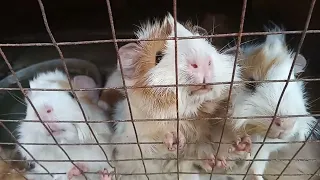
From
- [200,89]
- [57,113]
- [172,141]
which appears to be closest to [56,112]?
[57,113]

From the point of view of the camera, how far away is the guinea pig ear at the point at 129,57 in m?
1.28

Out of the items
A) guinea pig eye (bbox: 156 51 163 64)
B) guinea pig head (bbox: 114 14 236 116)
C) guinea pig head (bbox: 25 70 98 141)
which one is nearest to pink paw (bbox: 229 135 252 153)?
guinea pig head (bbox: 114 14 236 116)

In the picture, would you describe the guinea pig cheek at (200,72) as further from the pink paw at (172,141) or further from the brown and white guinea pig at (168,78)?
the pink paw at (172,141)

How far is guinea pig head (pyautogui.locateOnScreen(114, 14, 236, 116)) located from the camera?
114 cm

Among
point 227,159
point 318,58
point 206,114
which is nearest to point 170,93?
point 206,114

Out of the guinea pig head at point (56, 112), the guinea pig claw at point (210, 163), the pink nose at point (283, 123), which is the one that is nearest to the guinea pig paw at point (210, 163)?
the guinea pig claw at point (210, 163)

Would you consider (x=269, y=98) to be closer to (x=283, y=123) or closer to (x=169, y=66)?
(x=283, y=123)

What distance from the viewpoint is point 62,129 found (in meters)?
1.40

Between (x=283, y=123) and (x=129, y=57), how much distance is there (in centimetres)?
42

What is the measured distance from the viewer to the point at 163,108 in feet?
4.02

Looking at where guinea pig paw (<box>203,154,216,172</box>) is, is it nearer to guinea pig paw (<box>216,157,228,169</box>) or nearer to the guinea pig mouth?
guinea pig paw (<box>216,157,228,169</box>)

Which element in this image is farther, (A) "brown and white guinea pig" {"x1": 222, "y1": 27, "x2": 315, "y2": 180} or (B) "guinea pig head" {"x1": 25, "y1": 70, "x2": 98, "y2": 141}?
(B) "guinea pig head" {"x1": 25, "y1": 70, "x2": 98, "y2": 141}

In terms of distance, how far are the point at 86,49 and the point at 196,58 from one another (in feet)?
3.60

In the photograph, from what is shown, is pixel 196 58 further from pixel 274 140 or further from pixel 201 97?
pixel 274 140
